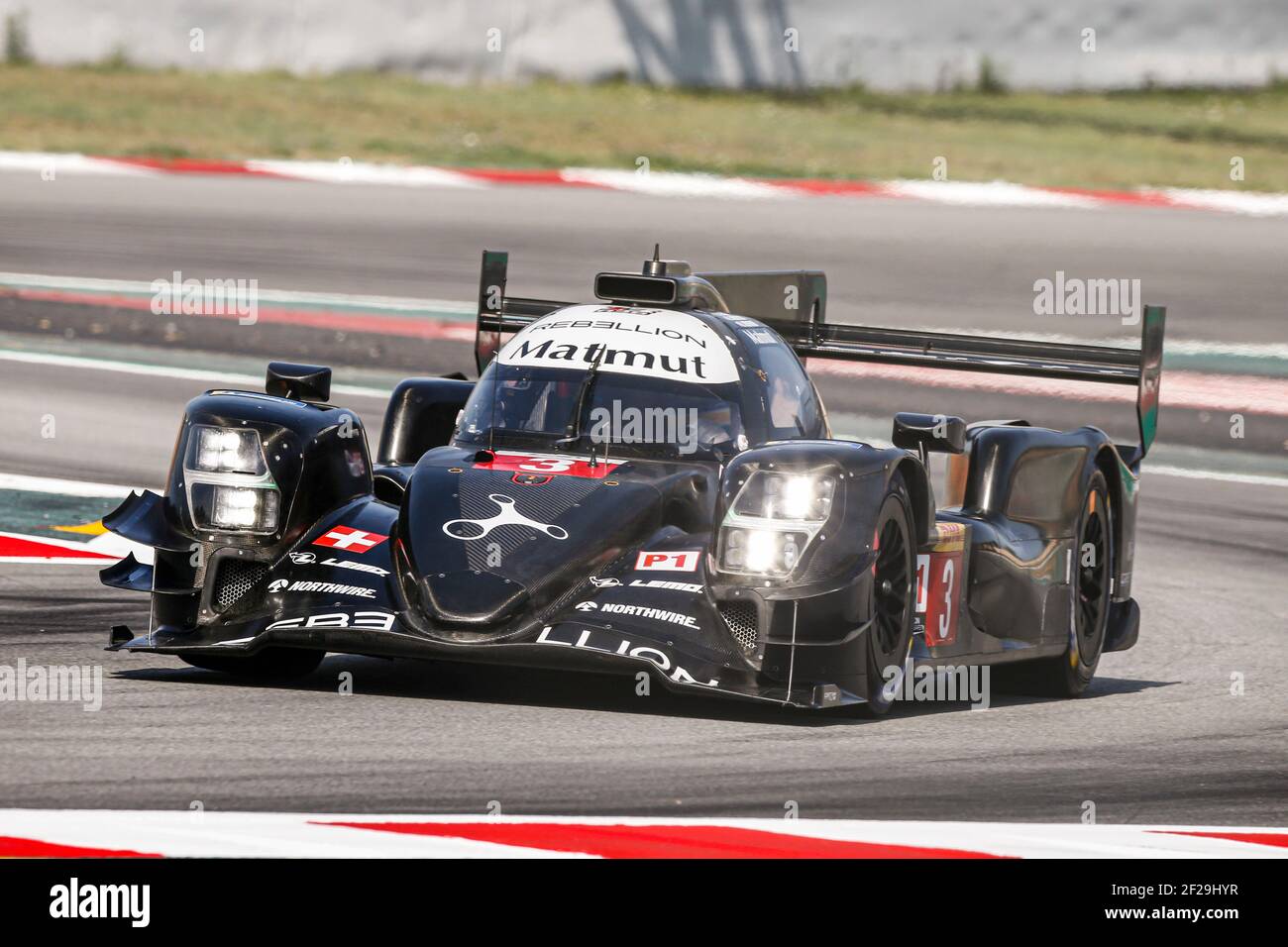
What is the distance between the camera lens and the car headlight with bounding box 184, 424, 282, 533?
26.7 feet

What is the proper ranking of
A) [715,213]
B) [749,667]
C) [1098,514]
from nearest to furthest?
[749,667] → [1098,514] → [715,213]

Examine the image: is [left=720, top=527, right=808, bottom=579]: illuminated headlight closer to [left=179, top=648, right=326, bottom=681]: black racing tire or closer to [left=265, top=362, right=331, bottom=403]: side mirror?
[left=179, top=648, right=326, bottom=681]: black racing tire

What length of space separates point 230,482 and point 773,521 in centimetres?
192

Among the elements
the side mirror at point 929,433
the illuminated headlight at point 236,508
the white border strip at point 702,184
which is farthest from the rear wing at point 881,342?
the white border strip at point 702,184

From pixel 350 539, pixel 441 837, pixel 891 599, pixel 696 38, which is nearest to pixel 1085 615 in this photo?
pixel 891 599

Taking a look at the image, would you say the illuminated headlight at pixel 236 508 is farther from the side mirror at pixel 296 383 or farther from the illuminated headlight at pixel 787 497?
the illuminated headlight at pixel 787 497

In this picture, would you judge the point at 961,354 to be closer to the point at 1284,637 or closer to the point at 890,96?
the point at 1284,637

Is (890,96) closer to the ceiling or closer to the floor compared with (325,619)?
closer to the ceiling

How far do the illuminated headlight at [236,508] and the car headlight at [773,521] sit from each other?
5.24 ft

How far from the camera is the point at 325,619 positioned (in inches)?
A: 301

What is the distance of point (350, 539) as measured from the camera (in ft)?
26.4

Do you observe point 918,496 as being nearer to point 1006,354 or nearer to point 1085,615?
point 1085,615
